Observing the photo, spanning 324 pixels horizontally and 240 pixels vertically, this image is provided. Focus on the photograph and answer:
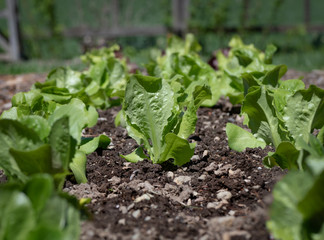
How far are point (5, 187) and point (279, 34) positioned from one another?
9081 mm

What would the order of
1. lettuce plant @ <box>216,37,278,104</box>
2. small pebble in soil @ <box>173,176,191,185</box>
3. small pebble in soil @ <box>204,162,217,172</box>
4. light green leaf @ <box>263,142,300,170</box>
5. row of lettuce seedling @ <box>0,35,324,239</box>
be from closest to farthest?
row of lettuce seedling @ <box>0,35,324,239</box> → light green leaf @ <box>263,142,300,170</box> → small pebble in soil @ <box>173,176,191,185</box> → small pebble in soil @ <box>204,162,217,172</box> → lettuce plant @ <box>216,37,278,104</box>

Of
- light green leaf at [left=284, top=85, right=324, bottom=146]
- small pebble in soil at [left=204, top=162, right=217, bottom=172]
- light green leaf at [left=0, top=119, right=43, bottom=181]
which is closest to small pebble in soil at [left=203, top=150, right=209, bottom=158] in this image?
small pebble in soil at [left=204, top=162, right=217, bottom=172]

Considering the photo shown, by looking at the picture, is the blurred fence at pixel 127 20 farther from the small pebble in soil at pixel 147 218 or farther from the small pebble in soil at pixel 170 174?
the small pebble in soil at pixel 147 218

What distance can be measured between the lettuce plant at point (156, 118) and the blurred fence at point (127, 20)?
5907mm

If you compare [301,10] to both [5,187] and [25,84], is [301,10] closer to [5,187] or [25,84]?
[25,84]

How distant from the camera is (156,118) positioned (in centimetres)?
191

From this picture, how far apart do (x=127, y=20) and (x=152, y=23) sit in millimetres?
731

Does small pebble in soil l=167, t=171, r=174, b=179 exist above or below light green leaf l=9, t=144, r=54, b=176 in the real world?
below

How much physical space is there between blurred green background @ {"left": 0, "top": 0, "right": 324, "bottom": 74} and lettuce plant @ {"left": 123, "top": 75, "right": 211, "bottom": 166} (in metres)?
5.02

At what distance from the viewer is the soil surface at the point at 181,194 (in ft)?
4.39

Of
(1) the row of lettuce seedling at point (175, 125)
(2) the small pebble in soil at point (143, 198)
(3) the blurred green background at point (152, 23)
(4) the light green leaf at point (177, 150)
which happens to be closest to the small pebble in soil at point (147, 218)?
(2) the small pebble in soil at point (143, 198)

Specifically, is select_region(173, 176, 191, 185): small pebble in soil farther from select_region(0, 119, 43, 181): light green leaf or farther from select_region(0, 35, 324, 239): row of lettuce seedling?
select_region(0, 119, 43, 181): light green leaf

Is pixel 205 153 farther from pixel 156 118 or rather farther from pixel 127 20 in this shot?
pixel 127 20

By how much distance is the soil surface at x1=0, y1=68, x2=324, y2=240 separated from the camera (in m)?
1.34
